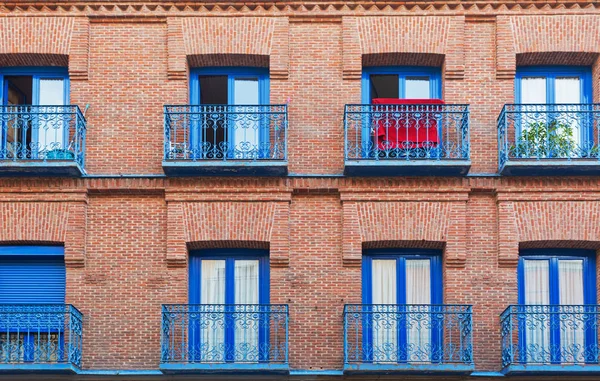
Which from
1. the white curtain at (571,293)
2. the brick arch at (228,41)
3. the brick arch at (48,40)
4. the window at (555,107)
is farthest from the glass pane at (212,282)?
the white curtain at (571,293)

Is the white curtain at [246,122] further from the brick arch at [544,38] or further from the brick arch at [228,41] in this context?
the brick arch at [544,38]

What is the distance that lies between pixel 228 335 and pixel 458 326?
3.57 m

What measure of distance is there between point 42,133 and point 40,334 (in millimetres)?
3308

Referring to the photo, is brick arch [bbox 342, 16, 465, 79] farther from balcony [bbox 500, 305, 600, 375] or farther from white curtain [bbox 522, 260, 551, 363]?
balcony [bbox 500, 305, 600, 375]

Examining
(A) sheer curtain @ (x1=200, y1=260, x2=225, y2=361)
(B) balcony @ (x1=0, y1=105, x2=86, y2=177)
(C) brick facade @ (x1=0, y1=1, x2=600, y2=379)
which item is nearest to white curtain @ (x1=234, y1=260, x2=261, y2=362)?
(A) sheer curtain @ (x1=200, y1=260, x2=225, y2=361)

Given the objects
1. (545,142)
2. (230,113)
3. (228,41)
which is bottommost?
(545,142)

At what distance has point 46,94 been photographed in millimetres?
19453

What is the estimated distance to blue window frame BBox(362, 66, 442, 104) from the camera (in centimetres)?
1939

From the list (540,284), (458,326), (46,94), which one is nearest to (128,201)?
(46,94)

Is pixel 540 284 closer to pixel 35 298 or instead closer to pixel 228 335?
pixel 228 335

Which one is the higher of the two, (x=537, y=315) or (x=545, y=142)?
(x=545, y=142)

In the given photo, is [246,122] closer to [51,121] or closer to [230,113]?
[230,113]

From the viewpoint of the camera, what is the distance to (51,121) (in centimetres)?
1891

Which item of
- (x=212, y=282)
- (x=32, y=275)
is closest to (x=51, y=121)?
(x=32, y=275)
